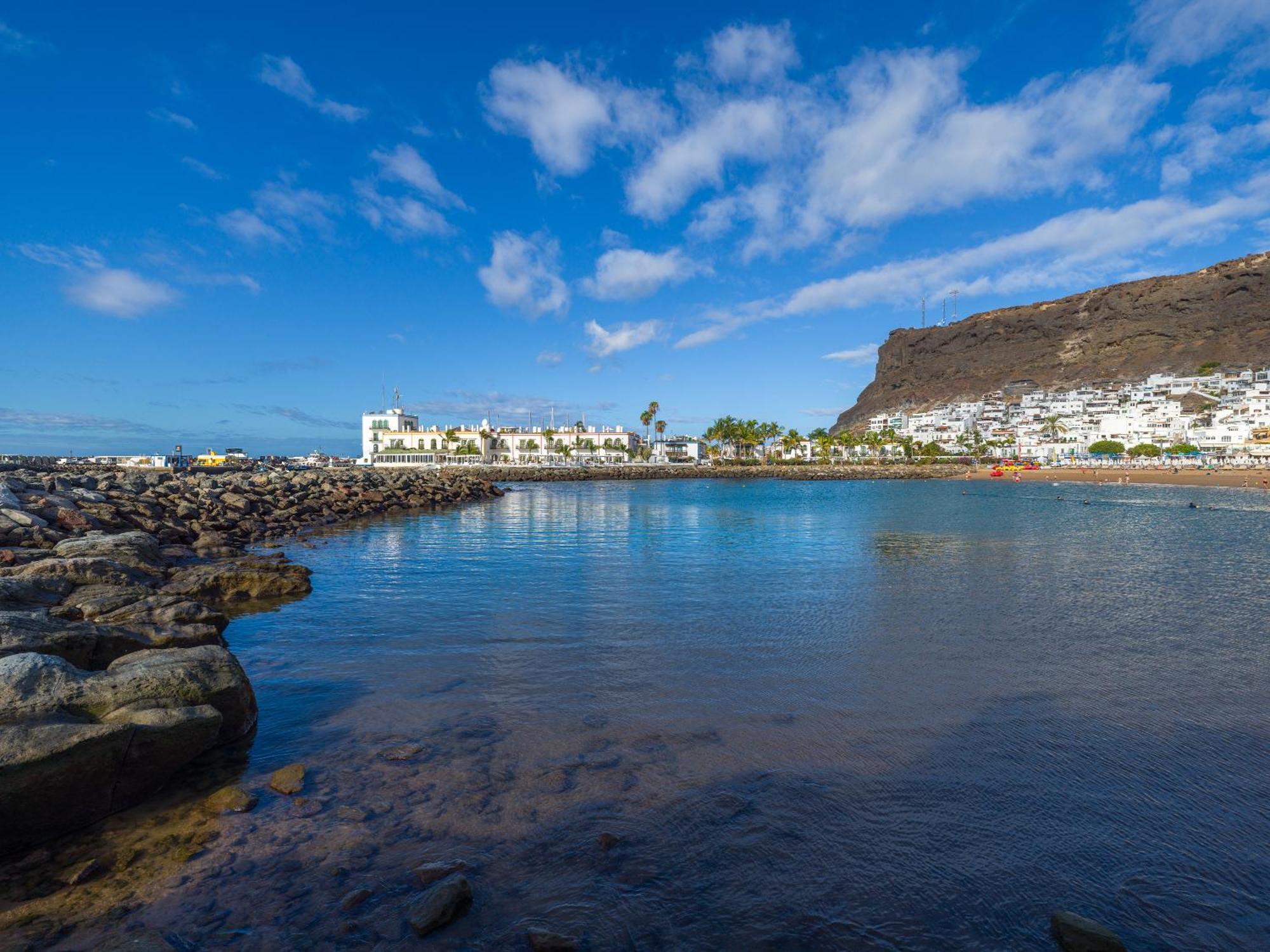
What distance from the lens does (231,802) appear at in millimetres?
6453

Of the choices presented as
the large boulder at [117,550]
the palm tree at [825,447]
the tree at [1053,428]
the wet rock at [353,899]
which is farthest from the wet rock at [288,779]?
the tree at [1053,428]

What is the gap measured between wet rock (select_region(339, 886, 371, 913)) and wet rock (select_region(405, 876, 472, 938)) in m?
0.45

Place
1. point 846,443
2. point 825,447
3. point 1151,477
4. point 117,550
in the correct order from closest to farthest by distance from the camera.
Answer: point 117,550
point 1151,477
point 825,447
point 846,443

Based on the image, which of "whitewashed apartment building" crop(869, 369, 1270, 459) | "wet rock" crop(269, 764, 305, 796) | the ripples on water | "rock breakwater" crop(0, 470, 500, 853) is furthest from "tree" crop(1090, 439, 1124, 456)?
"wet rock" crop(269, 764, 305, 796)

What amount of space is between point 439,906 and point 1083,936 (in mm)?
4693

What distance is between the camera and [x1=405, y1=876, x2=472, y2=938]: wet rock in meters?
4.67

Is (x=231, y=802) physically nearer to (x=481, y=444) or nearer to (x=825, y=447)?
(x=481, y=444)

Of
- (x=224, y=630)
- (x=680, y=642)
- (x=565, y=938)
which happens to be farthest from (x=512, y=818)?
(x=224, y=630)

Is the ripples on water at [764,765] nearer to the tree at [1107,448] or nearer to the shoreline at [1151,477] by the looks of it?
the shoreline at [1151,477]

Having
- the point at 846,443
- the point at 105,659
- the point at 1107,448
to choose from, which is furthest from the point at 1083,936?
the point at 846,443

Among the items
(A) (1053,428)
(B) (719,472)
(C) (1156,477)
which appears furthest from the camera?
(A) (1053,428)

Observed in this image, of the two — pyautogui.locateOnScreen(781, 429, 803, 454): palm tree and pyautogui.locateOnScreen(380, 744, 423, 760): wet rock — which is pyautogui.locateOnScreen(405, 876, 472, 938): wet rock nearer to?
pyautogui.locateOnScreen(380, 744, 423, 760): wet rock

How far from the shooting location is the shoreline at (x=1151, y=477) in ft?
259

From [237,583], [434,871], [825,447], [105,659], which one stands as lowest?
[434,871]
